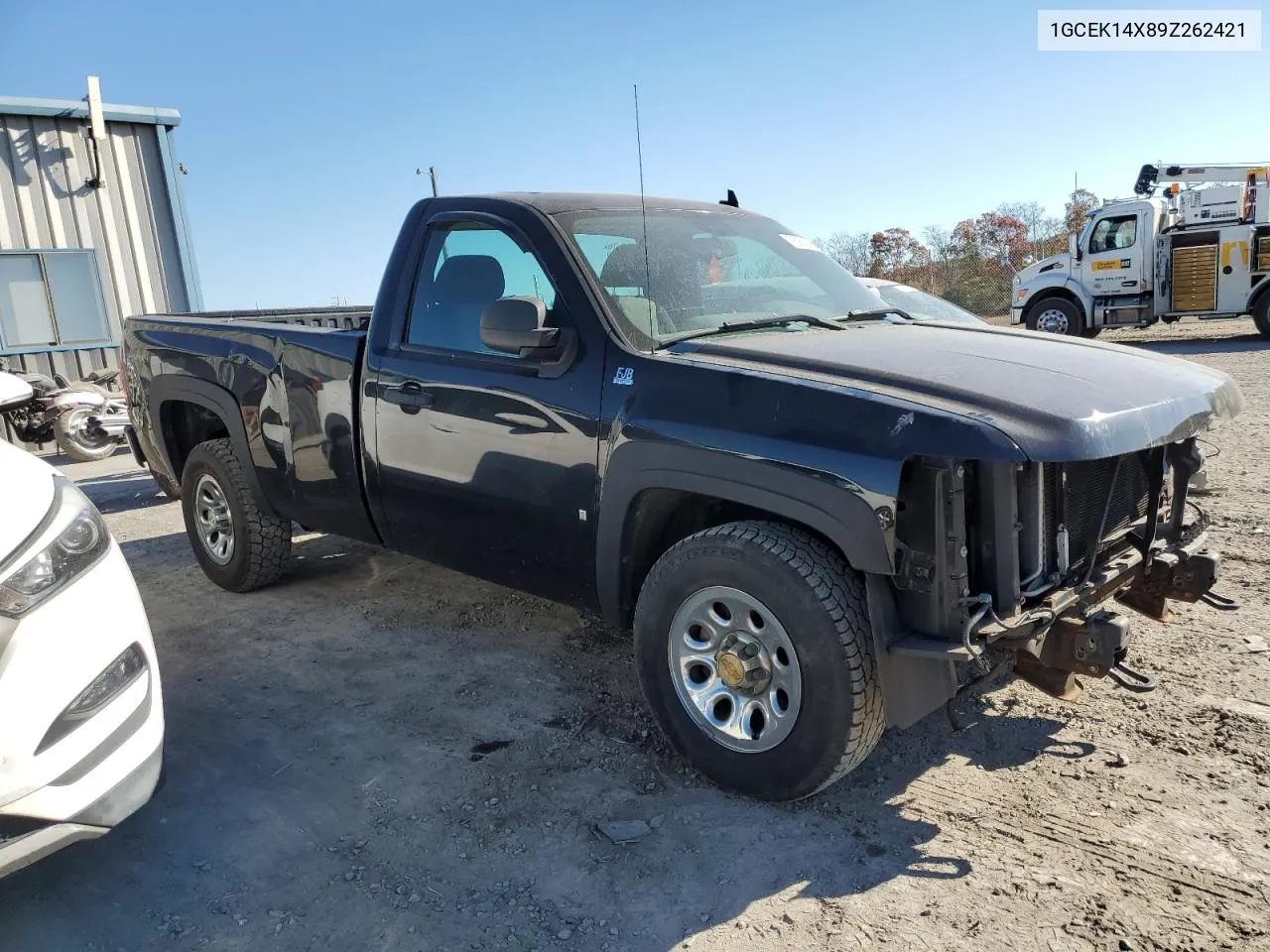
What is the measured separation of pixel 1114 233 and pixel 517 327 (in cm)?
1755

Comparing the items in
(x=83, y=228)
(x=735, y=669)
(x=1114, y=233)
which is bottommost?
(x=735, y=669)

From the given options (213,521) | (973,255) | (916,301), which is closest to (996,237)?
(973,255)

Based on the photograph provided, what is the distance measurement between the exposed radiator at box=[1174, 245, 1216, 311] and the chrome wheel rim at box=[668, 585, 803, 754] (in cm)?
1738

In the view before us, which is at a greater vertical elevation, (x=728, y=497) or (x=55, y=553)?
(x=55, y=553)

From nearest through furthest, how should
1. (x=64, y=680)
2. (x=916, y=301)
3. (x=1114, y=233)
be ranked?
(x=64, y=680) → (x=916, y=301) → (x=1114, y=233)

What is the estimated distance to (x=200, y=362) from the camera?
16.6 ft

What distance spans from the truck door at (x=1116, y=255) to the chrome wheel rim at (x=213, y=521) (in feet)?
56.1

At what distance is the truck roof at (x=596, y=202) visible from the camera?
3.82 m

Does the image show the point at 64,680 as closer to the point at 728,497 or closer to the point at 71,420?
the point at 728,497

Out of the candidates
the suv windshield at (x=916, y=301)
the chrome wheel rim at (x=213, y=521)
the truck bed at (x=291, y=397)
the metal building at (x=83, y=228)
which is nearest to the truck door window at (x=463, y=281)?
the truck bed at (x=291, y=397)

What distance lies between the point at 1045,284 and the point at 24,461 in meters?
18.7

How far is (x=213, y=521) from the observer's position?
5.39 m

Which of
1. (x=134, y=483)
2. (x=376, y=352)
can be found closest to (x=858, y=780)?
(x=376, y=352)

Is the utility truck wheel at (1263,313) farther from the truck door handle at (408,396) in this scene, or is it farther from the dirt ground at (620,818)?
the truck door handle at (408,396)
